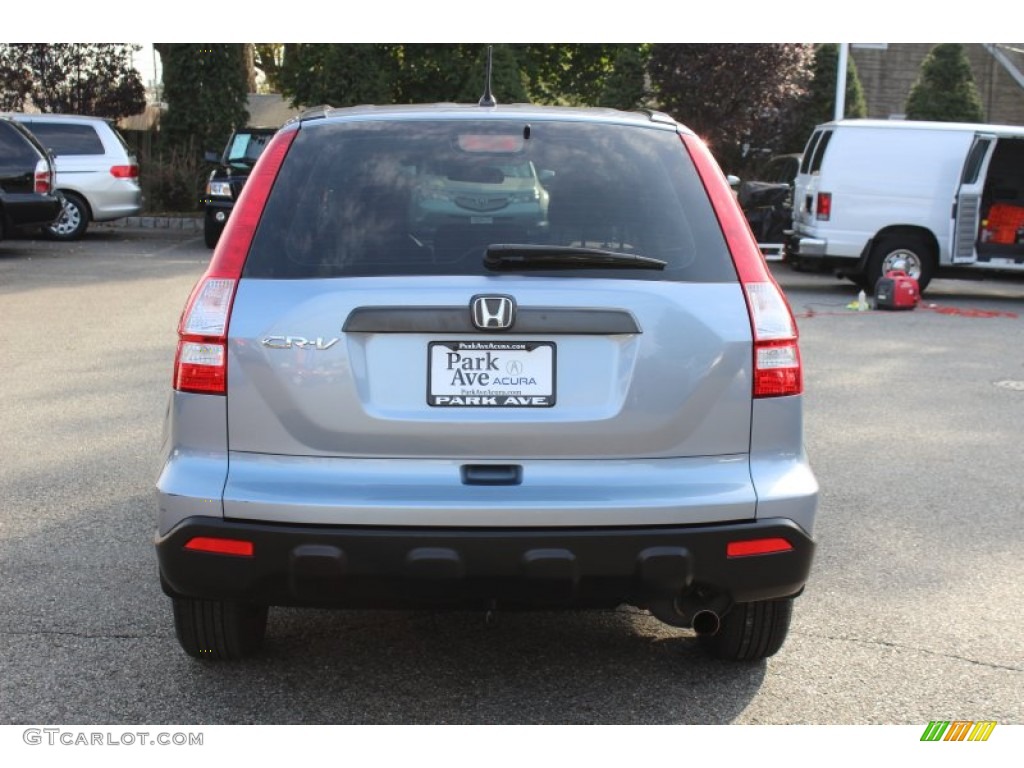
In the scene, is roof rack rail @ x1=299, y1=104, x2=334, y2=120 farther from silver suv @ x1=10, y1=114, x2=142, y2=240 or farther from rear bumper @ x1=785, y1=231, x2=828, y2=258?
silver suv @ x1=10, y1=114, x2=142, y2=240

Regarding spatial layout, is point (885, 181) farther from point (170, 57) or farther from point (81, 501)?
point (170, 57)

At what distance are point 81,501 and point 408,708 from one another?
276 cm

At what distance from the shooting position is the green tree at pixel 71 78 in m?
27.5

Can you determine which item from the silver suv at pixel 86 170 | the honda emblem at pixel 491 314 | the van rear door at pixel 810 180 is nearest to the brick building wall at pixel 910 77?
the van rear door at pixel 810 180

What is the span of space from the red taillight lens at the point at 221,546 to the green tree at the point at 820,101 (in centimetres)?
2472

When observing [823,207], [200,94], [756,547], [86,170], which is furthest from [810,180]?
[200,94]

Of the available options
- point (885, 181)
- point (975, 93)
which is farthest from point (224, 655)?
point (975, 93)

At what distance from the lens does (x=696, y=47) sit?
974 inches

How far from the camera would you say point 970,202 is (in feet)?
51.1

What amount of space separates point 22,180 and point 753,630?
14.8 meters

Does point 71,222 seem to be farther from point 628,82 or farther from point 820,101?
point 820,101

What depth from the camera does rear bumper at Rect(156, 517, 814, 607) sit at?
11.0 ft

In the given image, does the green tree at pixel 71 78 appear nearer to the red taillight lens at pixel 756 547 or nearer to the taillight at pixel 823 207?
the taillight at pixel 823 207

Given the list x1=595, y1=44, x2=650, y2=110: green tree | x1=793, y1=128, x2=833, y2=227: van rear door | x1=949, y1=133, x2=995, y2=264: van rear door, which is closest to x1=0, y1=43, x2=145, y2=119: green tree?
x1=595, y1=44, x2=650, y2=110: green tree
